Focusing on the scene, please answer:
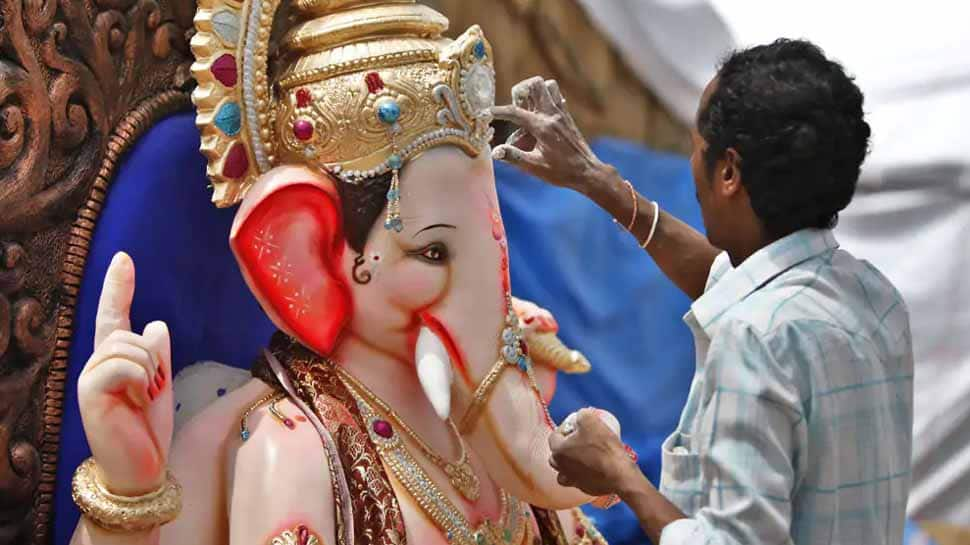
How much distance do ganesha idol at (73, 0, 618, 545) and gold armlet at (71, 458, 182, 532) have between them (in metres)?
0.08

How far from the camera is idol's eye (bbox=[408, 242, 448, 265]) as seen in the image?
165 centimetres

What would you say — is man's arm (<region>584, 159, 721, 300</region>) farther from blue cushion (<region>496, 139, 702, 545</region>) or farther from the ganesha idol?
blue cushion (<region>496, 139, 702, 545</region>)

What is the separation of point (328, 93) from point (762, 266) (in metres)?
0.53

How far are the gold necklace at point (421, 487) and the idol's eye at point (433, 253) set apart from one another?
0.53 feet

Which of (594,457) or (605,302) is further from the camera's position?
(605,302)

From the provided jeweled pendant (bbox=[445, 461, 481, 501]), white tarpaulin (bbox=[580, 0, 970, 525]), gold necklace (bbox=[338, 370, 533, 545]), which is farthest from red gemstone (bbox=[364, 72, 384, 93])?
white tarpaulin (bbox=[580, 0, 970, 525])

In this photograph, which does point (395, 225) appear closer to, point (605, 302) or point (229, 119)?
point (229, 119)

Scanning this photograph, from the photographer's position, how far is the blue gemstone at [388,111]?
161 centimetres

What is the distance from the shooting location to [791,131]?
51.7 inches

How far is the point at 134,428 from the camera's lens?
1.46m

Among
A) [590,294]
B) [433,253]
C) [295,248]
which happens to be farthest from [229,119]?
[590,294]

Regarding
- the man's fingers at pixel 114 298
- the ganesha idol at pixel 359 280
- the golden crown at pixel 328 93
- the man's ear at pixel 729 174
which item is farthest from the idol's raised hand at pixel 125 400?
the man's ear at pixel 729 174

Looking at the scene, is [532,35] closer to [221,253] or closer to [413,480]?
[221,253]

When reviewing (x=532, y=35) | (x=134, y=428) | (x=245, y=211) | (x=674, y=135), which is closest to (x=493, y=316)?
(x=245, y=211)
